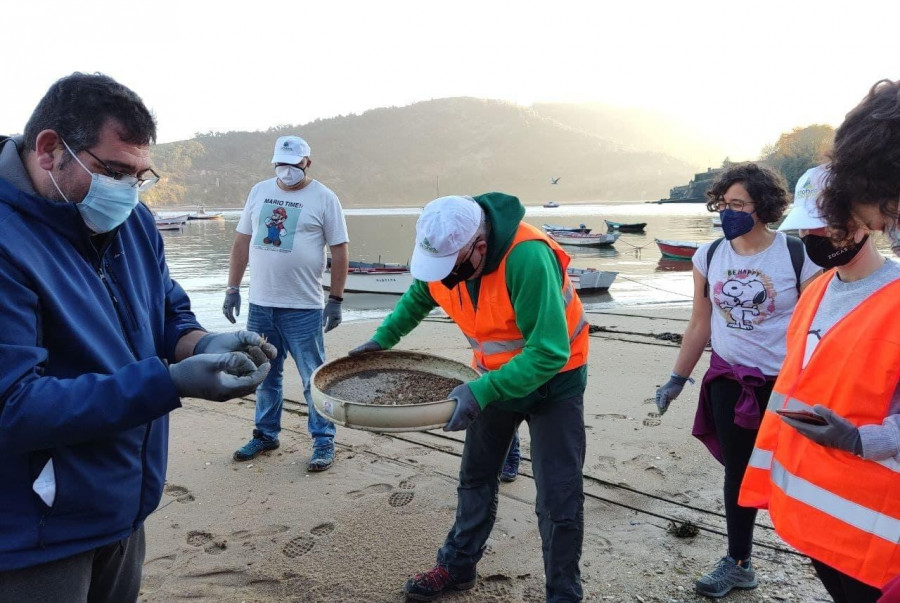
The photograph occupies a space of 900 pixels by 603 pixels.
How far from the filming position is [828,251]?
6.48 ft

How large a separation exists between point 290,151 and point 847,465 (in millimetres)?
3738

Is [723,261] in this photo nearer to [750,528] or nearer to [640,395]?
[750,528]

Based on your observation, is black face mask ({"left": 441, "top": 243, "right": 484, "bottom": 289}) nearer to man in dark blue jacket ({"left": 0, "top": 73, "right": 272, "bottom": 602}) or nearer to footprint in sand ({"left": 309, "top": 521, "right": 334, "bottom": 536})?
man in dark blue jacket ({"left": 0, "top": 73, "right": 272, "bottom": 602})

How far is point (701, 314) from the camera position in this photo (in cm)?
314

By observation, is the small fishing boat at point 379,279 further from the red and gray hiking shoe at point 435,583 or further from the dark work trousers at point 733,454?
the dark work trousers at point 733,454

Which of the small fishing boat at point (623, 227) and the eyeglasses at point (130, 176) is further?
the small fishing boat at point (623, 227)

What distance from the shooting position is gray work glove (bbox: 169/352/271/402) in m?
1.55

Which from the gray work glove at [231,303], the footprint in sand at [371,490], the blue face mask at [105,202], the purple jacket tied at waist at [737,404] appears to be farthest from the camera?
the gray work glove at [231,303]

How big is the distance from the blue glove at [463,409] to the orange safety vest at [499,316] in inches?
13.0

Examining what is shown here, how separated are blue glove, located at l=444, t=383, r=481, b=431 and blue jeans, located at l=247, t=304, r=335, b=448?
2102 millimetres

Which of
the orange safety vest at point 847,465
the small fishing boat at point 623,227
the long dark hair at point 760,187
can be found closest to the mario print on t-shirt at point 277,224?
the long dark hair at point 760,187

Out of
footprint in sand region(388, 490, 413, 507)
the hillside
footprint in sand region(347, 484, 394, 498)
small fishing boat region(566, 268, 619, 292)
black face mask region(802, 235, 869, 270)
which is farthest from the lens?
the hillside

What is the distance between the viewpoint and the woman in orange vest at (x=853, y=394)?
1.55 metres

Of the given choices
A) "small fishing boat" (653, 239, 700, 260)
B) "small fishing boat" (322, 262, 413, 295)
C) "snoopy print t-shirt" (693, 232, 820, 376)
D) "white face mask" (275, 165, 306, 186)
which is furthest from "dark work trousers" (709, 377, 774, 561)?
"small fishing boat" (653, 239, 700, 260)
